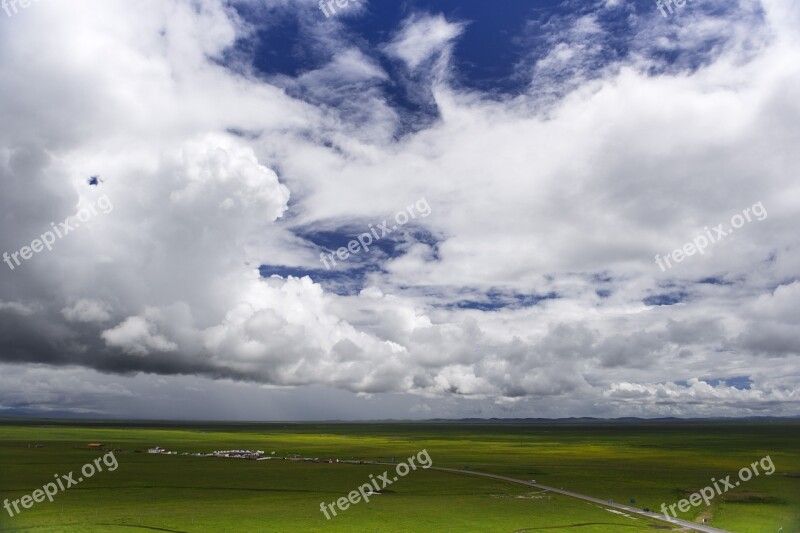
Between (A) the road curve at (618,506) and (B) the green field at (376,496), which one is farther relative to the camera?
(B) the green field at (376,496)

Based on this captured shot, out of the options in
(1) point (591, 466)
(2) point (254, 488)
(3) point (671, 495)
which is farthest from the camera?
(1) point (591, 466)

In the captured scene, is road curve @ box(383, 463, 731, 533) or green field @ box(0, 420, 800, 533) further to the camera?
green field @ box(0, 420, 800, 533)

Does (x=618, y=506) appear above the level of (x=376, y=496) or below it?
below

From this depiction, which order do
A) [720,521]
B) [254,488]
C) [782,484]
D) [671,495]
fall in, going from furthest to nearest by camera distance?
[782,484]
[254,488]
[671,495]
[720,521]

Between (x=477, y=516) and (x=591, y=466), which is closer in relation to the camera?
(x=477, y=516)

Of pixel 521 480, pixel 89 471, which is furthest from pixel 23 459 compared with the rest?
pixel 521 480

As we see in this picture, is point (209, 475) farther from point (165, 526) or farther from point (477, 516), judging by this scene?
point (477, 516)

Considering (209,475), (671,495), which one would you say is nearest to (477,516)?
(671,495)

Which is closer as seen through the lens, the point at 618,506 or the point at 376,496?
the point at 618,506

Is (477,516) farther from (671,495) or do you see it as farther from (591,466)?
(591,466)
